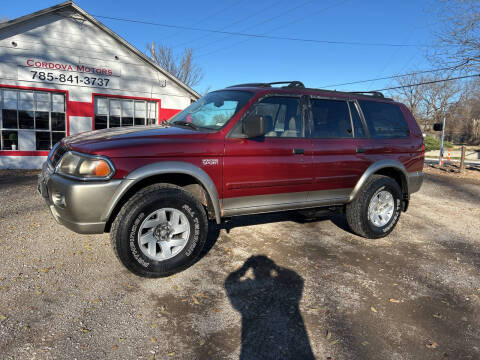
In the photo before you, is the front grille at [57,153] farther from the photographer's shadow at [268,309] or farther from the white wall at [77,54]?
the white wall at [77,54]

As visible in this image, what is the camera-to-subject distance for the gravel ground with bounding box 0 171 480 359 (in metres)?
2.46

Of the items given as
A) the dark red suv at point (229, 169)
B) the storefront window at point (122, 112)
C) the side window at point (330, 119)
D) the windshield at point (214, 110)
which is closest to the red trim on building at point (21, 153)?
the storefront window at point (122, 112)

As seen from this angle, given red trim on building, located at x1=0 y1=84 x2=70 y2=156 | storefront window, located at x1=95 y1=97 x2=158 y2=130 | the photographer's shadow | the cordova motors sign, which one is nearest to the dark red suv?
the photographer's shadow

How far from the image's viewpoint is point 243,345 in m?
2.47

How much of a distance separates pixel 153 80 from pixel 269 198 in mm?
11481

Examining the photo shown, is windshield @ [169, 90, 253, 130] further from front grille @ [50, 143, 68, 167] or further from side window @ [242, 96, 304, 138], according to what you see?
front grille @ [50, 143, 68, 167]

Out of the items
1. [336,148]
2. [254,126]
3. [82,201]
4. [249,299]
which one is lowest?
[249,299]

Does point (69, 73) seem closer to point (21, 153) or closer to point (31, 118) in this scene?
point (31, 118)

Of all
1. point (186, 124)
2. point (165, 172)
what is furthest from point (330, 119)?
point (165, 172)

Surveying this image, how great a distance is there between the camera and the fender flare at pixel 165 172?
313 cm

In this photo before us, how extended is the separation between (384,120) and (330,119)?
107 cm

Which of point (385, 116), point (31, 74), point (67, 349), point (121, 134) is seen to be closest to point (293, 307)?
point (67, 349)

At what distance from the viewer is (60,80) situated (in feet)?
39.3

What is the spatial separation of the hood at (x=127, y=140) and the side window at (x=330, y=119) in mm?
1586
